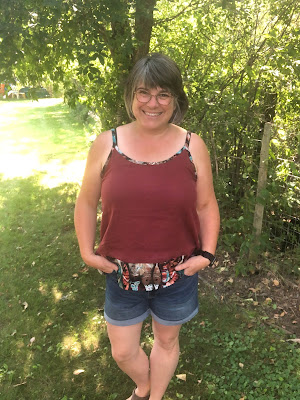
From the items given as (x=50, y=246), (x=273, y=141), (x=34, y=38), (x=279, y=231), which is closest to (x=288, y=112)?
(x=273, y=141)

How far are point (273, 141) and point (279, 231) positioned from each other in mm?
1090

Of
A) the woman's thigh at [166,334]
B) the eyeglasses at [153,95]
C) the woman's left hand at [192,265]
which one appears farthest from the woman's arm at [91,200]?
the woman's thigh at [166,334]

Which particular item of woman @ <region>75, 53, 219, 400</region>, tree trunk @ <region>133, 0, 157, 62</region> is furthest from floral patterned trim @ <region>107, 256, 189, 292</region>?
tree trunk @ <region>133, 0, 157, 62</region>

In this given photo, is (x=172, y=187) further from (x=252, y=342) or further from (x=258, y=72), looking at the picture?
(x=258, y=72)

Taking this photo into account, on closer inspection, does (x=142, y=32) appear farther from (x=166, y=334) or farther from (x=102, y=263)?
(x=166, y=334)

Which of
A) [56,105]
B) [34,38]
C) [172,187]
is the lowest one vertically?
[56,105]

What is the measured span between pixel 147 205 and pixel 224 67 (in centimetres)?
347

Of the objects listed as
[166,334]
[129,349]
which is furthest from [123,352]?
[166,334]

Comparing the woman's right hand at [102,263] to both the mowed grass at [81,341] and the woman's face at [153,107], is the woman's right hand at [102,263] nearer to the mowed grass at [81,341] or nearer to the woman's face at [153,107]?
the woman's face at [153,107]

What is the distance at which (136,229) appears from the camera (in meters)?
1.92

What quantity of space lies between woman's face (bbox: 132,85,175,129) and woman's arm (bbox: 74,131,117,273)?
21 cm

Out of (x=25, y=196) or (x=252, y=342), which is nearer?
(x=252, y=342)

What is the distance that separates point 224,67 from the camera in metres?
4.69

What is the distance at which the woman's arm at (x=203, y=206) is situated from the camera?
6.58 ft
